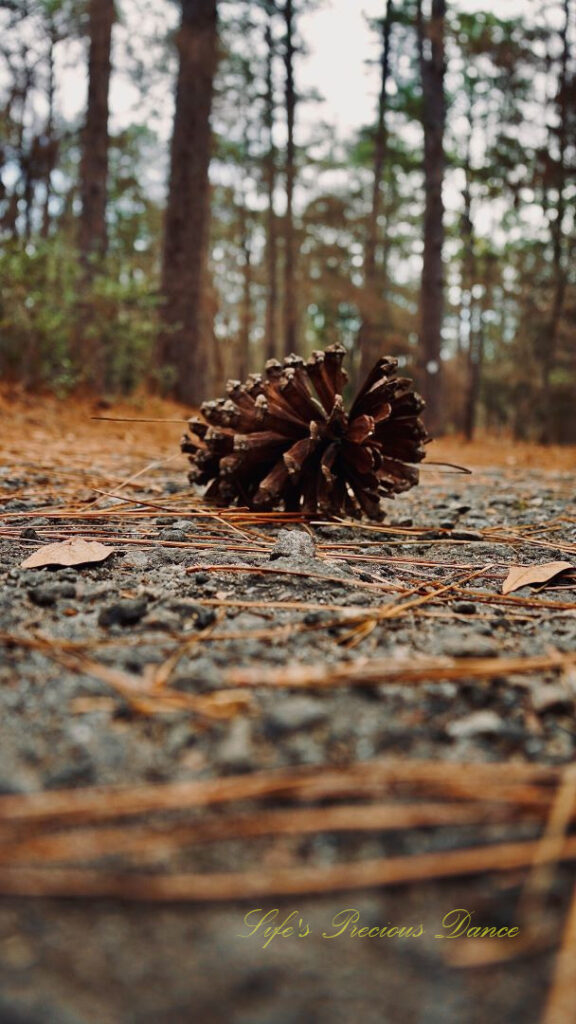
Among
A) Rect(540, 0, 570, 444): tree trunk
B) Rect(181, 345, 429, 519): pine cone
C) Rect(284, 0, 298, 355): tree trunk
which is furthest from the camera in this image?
Rect(284, 0, 298, 355): tree trunk

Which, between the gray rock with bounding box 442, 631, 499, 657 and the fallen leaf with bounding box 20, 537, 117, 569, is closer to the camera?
the gray rock with bounding box 442, 631, 499, 657

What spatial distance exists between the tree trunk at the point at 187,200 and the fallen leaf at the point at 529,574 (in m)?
5.86

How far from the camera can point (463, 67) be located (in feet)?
49.5

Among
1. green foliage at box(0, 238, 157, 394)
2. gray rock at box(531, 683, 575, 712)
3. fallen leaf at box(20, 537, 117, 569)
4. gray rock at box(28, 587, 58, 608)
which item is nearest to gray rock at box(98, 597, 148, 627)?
gray rock at box(28, 587, 58, 608)

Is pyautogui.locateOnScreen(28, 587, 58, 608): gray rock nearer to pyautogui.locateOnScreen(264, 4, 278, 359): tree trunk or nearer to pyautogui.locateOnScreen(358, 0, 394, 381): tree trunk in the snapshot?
pyautogui.locateOnScreen(358, 0, 394, 381): tree trunk

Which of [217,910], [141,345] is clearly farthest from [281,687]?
[141,345]

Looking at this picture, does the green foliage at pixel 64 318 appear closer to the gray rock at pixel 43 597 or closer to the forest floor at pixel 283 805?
the gray rock at pixel 43 597

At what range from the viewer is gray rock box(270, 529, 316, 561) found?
5.39 feet

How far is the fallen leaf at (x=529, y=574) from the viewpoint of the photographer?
1474 mm

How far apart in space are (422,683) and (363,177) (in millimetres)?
21299

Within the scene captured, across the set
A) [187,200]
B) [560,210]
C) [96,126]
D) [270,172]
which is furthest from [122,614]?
[270,172]

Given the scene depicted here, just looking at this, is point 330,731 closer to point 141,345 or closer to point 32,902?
point 32,902

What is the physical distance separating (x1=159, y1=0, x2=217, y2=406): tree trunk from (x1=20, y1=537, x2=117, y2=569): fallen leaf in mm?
5621

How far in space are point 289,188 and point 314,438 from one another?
11070 millimetres
